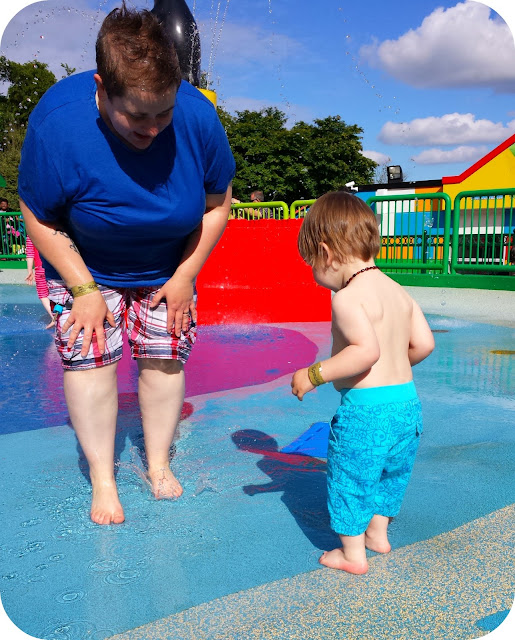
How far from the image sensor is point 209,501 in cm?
238

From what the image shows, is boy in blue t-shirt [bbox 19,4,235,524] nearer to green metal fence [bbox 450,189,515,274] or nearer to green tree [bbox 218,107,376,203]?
green metal fence [bbox 450,189,515,274]

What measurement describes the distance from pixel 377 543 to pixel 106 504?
95 centimetres

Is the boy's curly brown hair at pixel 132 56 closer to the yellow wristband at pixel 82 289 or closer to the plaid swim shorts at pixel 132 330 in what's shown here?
the yellow wristband at pixel 82 289

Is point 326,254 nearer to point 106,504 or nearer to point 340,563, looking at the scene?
point 340,563

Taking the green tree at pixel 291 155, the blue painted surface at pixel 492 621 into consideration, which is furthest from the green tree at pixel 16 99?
the blue painted surface at pixel 492 621

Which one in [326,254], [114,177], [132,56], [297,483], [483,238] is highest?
[132,56]

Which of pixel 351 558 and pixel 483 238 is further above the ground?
pixel 483 238

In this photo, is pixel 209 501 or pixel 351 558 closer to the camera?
pixel 351 558

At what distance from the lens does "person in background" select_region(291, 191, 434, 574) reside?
6.16 feet

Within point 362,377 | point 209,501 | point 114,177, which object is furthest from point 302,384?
point 114,177

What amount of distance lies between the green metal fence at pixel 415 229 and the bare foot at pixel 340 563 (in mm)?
9676

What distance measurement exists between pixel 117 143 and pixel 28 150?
293 millimetres

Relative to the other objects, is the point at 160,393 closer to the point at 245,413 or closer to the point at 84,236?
the point at 84,236

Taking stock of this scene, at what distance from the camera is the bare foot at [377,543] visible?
1.98 metres
